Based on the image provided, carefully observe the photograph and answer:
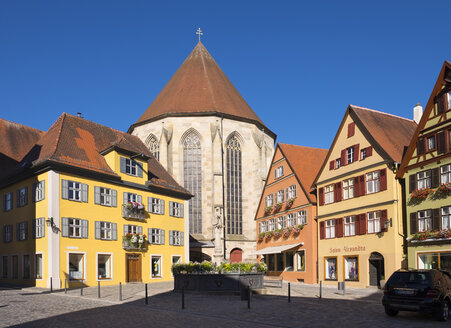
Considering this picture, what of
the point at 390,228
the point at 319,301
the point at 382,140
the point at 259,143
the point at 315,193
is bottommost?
the point at 319,301

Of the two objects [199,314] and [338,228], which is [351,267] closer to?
[338,228]

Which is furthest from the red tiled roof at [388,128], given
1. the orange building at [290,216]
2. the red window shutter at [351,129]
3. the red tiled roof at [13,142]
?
the red tiled roof at [13,142]

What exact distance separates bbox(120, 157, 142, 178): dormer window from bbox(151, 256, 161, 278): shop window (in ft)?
19.4

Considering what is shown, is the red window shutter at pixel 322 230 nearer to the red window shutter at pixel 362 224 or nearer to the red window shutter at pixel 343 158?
the red window shutter at pixel 362 224

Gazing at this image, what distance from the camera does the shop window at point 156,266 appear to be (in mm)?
37375

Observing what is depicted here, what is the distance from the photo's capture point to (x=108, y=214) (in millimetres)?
33812

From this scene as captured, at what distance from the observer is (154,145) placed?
183 ft

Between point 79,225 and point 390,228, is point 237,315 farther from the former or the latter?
point 79,225

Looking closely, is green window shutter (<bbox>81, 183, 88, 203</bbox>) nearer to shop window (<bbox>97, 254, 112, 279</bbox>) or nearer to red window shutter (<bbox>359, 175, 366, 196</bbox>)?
Answer: shop window (<bbox>97, 254, 112, 279</bbox>)

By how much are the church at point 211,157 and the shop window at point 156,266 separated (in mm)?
12787

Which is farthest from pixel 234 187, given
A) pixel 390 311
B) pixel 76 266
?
pixel 390 311

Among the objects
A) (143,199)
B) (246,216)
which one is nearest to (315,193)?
(143,199)

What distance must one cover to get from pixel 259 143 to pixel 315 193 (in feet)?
63.4

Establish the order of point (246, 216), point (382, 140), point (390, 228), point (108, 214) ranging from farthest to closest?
point (246, 216)
point (108, 214)
point (382, 140)
point (390, 228)
